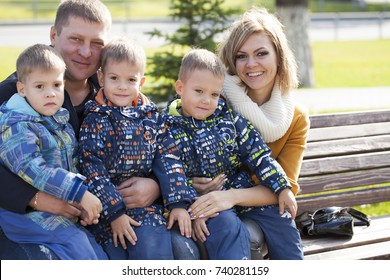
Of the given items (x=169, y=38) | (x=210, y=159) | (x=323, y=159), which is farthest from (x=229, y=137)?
(x=169, y=38)

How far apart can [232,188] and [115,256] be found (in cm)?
81

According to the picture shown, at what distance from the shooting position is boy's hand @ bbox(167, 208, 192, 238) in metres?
3.98

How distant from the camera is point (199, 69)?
13.4 ft

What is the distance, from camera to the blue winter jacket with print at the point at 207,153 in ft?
13.1

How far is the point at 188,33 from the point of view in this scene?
852cm

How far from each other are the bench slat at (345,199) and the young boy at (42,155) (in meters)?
1.85

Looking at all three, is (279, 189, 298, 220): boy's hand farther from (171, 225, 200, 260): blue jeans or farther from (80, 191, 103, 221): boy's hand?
(80, 191, 103, 221): boy's hand

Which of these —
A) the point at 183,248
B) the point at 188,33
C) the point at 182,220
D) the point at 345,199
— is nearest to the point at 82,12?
the point at 182,220

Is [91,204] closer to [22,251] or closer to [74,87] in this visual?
[22,251]

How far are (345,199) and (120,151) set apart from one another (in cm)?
210

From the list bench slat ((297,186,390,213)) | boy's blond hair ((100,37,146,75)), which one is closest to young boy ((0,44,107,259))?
boy's blond hair ((100,37,146,75))

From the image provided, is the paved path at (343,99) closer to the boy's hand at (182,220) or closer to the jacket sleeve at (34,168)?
the boy's hand at (182,220)

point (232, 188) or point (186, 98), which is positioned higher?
point (186, 98)

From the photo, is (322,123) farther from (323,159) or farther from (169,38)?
(169,38)
